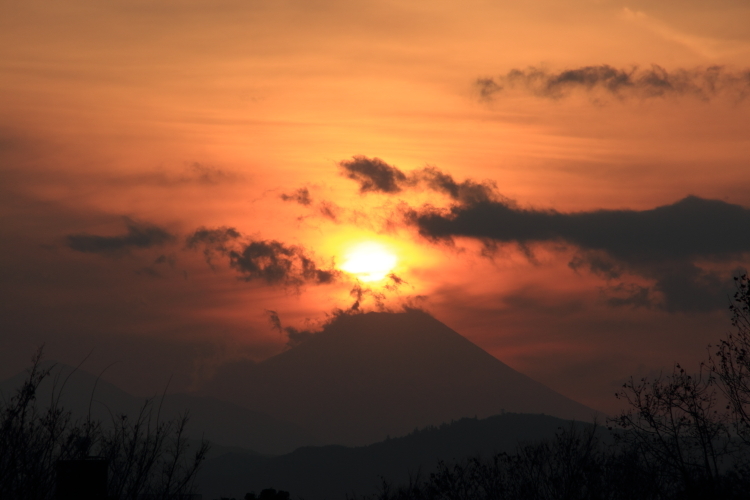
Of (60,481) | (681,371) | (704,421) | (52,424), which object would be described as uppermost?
(681,371)

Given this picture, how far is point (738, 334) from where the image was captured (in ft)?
82.3

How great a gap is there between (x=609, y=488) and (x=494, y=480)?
716 centimetres

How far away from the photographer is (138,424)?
78.9 ft

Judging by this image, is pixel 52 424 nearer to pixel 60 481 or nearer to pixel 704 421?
pixel 60 481

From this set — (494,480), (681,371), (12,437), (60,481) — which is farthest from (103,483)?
(494,480)

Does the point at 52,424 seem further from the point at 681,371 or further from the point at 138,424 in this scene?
the point at 681,371

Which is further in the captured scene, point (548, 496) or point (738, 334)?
point (548, 496)

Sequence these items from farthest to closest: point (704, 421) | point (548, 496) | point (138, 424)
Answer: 1. point (548, 496)
2. point (704, 421)
3. point (138, 424)

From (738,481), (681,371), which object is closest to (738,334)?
(681,371)

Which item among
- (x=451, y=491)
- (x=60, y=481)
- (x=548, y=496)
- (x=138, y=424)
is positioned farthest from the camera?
(x=451, y=491)

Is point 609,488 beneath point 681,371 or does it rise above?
beneath

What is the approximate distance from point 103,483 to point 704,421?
19827 mm

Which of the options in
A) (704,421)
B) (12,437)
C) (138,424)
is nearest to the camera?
(12,437)

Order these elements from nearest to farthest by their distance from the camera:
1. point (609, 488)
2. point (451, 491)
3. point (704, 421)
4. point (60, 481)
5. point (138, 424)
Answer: point (60, 481) < point (138, 424) < point (704, 421) < point (609, 488) < point (451, 491)
